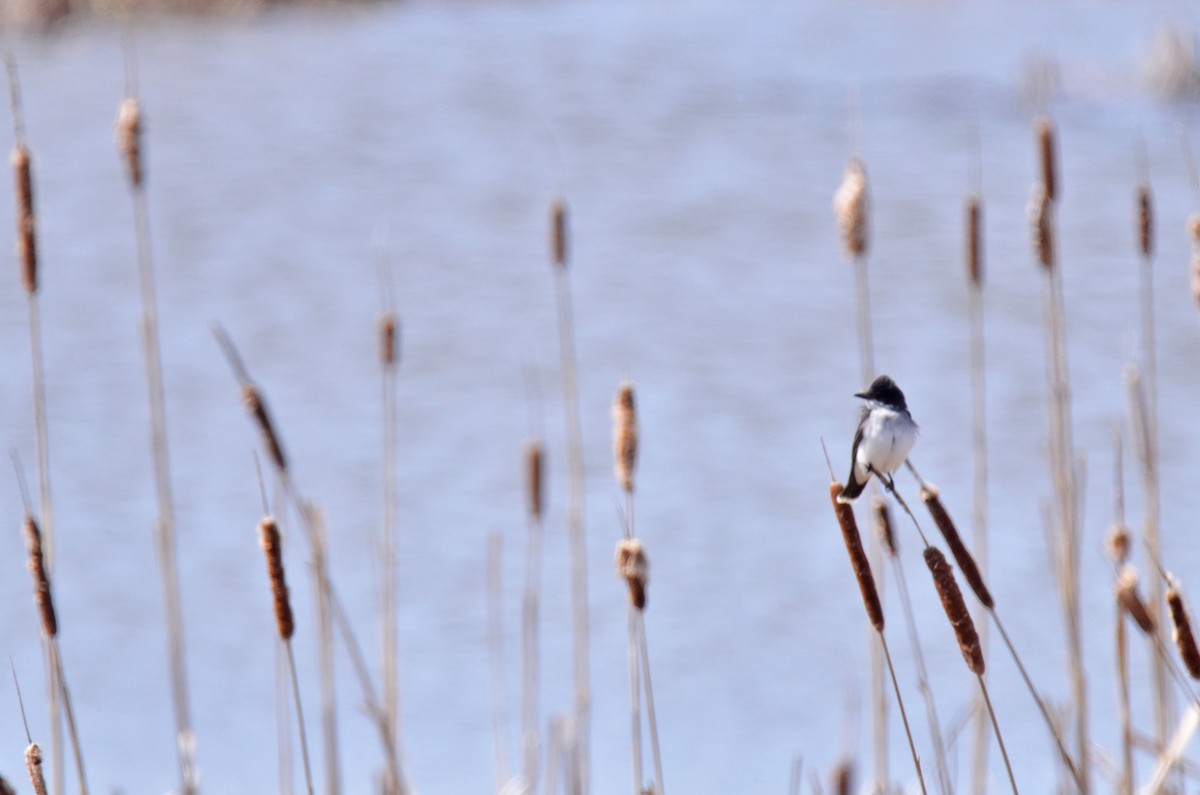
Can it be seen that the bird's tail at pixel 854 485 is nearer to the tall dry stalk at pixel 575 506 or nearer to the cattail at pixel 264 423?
the cattail at pixel 264 423

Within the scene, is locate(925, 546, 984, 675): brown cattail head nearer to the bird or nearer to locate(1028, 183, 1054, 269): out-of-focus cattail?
the bird

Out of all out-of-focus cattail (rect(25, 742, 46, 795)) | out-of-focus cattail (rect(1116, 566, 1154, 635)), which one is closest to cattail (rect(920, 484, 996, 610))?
out-of-focus cattail (rect(1116, 566, 1154, 635))

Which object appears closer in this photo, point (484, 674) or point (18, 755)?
point (18, 755)

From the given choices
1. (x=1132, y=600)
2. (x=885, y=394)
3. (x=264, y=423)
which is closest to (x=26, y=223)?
(x=264, y=423)

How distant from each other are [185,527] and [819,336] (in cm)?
328

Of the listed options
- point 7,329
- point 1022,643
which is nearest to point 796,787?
point 1022,643

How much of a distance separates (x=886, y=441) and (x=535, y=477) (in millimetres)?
1339

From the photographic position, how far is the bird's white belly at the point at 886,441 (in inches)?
58.7

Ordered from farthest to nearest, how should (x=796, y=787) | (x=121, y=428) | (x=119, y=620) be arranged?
(x=121, y=428)
(x=119, y=620)
(x=796, y=787)

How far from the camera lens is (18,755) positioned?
13.8 ft

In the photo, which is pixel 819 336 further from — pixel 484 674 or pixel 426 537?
pixel 484 674

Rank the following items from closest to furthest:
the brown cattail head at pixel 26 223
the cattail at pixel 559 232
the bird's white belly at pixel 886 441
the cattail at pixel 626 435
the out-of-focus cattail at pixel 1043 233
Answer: the bird's white belly at pixel 886 441, the cattail at pixel 626 435, the brown cattail head at pixel 26 223, the out-of-focus cattail at pixel 1043 233, the cattail at pixel 559 232

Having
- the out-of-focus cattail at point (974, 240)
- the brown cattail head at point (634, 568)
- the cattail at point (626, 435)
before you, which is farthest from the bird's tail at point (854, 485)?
the out-of-focus cattail at point (974, 240)

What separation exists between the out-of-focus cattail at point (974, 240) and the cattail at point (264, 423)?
1.16m
